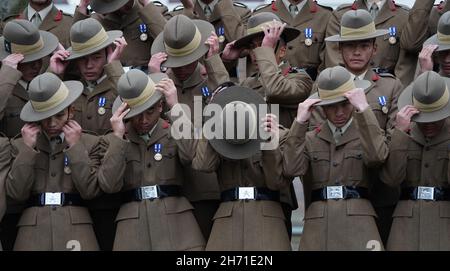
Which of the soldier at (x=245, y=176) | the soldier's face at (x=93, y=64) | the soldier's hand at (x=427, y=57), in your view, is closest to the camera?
the soldier at (x=245, y=176)

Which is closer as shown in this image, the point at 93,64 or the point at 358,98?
the point at 358,98

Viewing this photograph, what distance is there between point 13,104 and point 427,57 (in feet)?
12.2

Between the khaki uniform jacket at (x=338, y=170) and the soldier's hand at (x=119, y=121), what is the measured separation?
1.42 meters

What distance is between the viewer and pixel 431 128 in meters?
13.1

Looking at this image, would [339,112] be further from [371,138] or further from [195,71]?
[195,71]

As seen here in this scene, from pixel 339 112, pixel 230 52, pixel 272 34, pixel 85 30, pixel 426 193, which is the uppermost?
pixel 272 34

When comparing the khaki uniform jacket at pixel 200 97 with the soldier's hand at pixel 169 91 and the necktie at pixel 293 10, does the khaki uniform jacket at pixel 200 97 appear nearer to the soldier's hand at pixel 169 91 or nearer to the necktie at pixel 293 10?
the soldier's hand at pixel 169 91

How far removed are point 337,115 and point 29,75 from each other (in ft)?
10.1

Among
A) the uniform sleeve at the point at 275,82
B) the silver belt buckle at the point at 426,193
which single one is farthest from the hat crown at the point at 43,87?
the silver belt buckle at the point at 426,193

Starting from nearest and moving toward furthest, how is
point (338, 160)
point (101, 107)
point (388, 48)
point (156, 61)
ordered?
point (338, 160)
point (156, 61)
point (101, 107)
point (388, 48)

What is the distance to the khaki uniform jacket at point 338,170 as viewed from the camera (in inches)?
507

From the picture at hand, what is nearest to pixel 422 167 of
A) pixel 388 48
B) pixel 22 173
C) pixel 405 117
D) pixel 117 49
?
pixel 405 117

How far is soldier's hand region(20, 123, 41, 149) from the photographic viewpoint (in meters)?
13.6

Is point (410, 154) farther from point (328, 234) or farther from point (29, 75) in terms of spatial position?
point (29, 75)
